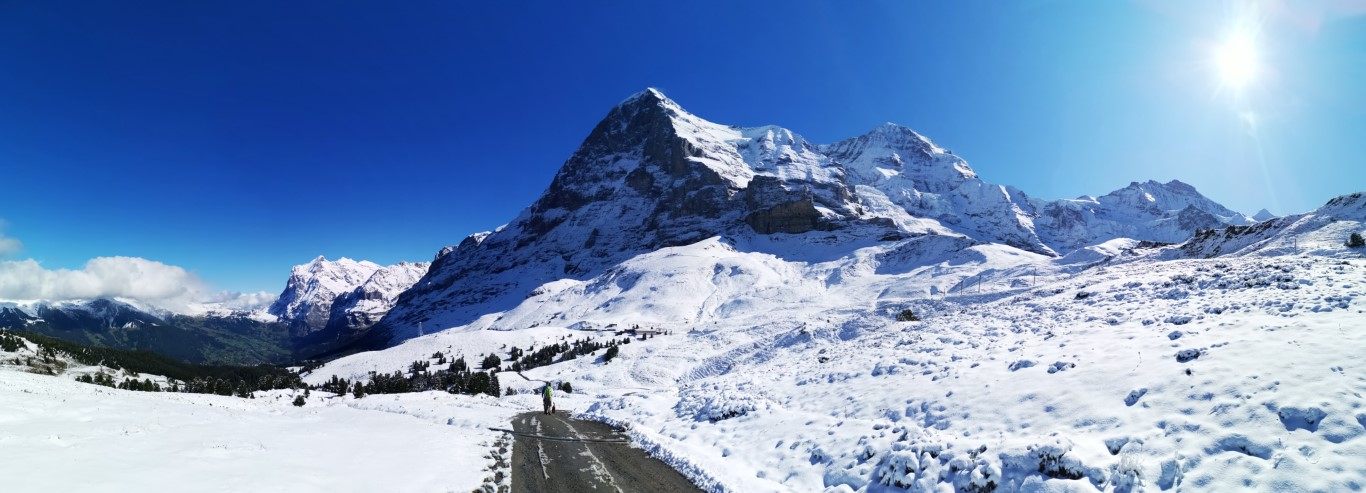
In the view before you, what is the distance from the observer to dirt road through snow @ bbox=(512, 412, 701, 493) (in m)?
11.3

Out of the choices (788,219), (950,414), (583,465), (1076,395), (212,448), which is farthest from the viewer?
(788,219)

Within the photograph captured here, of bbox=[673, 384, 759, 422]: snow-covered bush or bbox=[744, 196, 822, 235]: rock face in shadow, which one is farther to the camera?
bbox=[744, 196, 822, 235]: rock face in shadow

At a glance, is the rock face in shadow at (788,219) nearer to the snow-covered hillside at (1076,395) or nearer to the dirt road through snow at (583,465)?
the snow-covered hillside at (1076,395)

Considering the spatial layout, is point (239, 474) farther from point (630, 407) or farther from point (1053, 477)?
point (630, 407)

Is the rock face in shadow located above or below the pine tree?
above

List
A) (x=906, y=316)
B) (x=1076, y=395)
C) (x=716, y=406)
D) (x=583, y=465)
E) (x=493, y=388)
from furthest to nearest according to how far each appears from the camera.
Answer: (x=906, y=316)
(x=493, y=388)
(x=716, y=406)
(x=583, y=465)
(x=1076, y=395)

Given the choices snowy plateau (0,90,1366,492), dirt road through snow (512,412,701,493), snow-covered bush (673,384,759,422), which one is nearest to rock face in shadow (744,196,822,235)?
snowy plateau (0,90,1366,492)

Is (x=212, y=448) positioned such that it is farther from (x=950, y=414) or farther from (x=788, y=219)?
(x=788, y=219)

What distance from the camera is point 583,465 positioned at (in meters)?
13.1

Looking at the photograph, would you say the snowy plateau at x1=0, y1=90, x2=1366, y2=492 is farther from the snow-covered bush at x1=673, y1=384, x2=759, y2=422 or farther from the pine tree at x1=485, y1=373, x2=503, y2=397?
Answer: the pine tree at x1=485, y1=373, x2=503, y2=397

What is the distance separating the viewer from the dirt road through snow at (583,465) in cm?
1134

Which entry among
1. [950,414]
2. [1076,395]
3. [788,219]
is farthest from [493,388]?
[788,219]

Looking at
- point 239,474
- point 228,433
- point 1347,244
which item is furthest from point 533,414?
point 1347,244

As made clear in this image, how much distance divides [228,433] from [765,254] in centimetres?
12877
